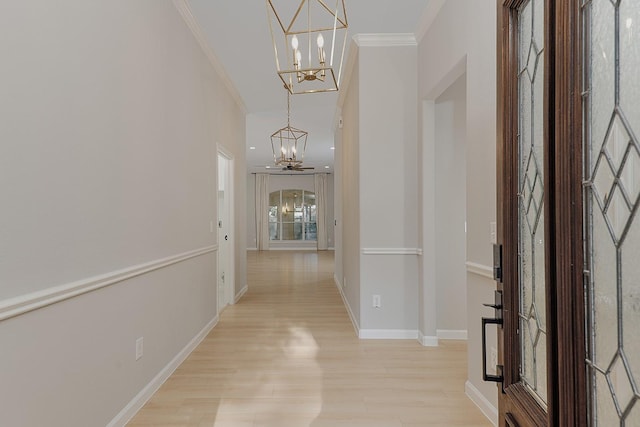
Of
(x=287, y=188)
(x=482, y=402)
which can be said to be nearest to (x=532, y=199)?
(x=482, y=402)

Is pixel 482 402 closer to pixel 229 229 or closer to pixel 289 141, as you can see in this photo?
pixel 229 229

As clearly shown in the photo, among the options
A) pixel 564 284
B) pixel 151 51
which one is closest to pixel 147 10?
pixel 151 51

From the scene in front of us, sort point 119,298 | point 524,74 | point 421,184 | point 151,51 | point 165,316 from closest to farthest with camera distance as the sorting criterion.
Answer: point 524,74, point 119,298, point 151,51, point 165,316, point 421,184

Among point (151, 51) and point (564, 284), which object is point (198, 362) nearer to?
point (151, 51)

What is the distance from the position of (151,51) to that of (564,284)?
2834mm

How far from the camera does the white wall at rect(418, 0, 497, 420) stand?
2432 mm

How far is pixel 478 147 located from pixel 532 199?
1.73m

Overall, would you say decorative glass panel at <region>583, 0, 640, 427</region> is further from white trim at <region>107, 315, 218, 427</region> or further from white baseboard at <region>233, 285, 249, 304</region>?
white baseboard at <region>233, 285, 249, 304</region>

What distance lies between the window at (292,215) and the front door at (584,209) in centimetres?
1451

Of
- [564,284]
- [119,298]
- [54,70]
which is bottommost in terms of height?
[119,298]

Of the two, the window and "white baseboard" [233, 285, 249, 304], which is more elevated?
the window

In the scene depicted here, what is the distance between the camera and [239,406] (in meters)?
2.64

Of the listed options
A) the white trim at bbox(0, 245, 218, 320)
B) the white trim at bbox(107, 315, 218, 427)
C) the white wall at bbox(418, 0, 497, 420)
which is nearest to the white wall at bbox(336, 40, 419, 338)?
the white wall at bbox(418, 0, 497, 420)

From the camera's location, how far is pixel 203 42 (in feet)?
13.4
